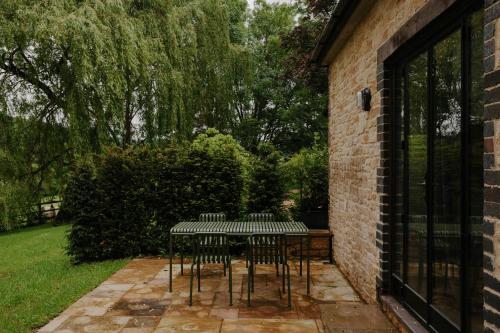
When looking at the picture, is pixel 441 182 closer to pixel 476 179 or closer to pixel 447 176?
pixel 447 176

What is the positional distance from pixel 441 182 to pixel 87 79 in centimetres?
759

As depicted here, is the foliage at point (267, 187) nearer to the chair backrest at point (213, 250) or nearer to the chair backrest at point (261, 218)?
the chair backrest at point (261, 218)

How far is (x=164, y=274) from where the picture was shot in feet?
20.5

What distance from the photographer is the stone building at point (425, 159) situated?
2.19m

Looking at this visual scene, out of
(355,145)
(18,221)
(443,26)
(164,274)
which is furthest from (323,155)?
(18,221)

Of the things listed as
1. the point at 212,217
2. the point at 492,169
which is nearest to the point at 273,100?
the point at 212,217

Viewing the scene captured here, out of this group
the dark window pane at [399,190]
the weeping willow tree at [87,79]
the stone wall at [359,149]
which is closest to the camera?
the dark window pane at [399,190]

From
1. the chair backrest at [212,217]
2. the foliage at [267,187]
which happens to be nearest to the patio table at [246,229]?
the chair backrest at [212,217]

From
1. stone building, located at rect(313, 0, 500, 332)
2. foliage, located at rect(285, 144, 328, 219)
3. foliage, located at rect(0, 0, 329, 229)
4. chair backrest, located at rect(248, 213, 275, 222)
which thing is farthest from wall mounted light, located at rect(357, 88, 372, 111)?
foliage, located at rect(0, 0, 329, 229)

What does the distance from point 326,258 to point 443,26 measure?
16.4 ft

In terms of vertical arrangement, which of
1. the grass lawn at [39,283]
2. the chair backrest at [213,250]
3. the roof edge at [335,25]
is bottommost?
the grass lawn at [39,283]

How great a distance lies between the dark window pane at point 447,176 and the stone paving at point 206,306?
2.43 ft

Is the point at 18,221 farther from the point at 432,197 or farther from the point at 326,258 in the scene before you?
the point at 432,197

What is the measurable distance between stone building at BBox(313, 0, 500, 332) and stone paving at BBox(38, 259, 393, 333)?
55cm
